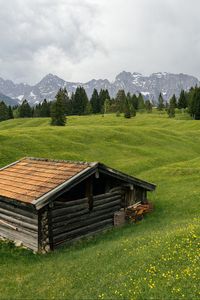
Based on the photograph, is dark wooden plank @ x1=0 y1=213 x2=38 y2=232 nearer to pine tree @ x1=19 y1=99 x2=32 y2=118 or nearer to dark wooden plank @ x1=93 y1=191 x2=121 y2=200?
dark wooden plank @ x1=93 y1=191 x2=121 y2=200

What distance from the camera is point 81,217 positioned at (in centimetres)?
2200

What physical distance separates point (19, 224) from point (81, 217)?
12.3 feet

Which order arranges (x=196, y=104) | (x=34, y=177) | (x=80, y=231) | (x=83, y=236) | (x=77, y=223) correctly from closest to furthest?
1. (x=77, y=223)
2. (x=80, y=231)
3. (x=83, y=236)
4. (x=34, y=177)
5. (x=196, y=104)

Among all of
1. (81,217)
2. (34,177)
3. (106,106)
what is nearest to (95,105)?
(106,106)

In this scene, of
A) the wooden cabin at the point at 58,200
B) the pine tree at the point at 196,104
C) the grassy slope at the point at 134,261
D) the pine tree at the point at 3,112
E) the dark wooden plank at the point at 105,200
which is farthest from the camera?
the pine tree at the point at 3,112

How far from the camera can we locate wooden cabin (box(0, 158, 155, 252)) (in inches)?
790

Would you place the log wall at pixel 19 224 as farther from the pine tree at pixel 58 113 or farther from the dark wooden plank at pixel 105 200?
the pine tree at pixel 58 113

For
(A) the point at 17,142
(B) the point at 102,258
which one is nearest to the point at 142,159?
(A) the point at 17,142

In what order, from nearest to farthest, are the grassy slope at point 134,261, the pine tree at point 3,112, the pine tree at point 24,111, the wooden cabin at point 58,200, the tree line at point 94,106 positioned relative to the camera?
the grassy slope at point 134,261
the wooden cabin at point 58,200
the tree line at point 94,106
the pine tree at point 3,112
the pine tree at point 24,111

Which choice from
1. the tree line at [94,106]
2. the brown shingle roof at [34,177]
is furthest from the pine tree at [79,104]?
the brown shingle roof at [34,177]

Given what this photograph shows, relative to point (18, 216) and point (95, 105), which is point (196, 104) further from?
point (18, 216)

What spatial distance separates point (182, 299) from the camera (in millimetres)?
11398

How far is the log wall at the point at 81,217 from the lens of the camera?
810 inches

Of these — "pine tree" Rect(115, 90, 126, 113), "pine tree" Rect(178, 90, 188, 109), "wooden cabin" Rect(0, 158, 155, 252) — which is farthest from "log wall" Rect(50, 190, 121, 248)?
"pine tree" Rect(178, 90, 188, 109)
